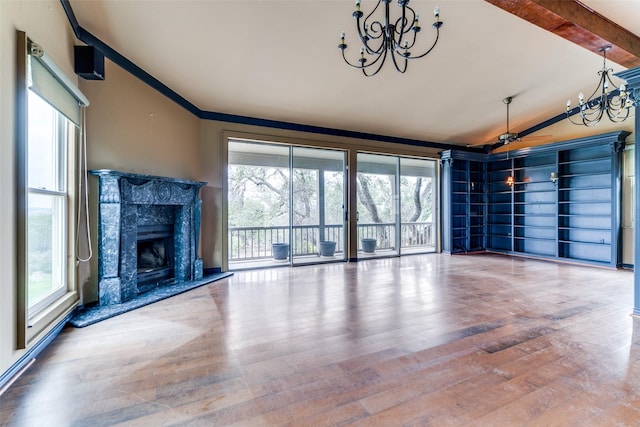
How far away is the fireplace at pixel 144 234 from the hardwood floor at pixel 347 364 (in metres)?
0.56

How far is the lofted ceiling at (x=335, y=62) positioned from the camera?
3.21 metres

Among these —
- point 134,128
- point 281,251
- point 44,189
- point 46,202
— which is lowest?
point 281,251

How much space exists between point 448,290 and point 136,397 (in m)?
3.76

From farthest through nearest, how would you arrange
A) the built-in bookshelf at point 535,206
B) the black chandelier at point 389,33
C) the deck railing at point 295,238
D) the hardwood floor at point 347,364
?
1. the built-in bookshelf at point 535,206
2. the deck railing at point 295,238
3. the black chandelier at point 389,33
4. the hardwood floor at point 347,364

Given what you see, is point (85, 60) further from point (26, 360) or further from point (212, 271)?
point (212, 271)

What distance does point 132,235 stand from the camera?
11.9 ft

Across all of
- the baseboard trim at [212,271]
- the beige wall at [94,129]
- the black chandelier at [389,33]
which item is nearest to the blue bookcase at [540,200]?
the black chandelier at [389,33]

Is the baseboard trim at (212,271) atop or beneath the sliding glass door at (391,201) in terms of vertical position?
beneath

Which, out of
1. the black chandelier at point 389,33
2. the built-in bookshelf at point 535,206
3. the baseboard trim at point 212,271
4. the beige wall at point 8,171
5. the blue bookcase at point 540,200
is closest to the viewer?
the beige wall at point 8,171

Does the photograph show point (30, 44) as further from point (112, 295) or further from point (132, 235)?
point (112, 295)

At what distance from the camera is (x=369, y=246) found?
716 centimetres

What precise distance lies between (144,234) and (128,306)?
1.05 m

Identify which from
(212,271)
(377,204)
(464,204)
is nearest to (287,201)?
(212,271)

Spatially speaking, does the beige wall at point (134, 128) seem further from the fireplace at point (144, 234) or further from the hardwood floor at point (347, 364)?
the hardwood floor at point (347, 364)
